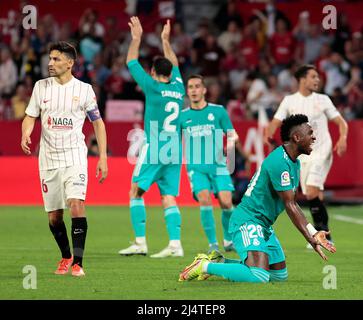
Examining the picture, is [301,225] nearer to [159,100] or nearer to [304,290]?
[304,290]

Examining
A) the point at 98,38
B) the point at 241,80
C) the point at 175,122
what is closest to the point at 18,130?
the point at 98,38

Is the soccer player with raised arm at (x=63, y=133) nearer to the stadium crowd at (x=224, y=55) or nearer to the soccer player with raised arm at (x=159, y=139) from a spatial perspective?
the soccer player with raised arm at (x=159, y=139)

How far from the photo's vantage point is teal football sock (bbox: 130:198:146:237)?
13.5 metres

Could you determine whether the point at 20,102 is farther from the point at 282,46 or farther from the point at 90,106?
the point at 90,106

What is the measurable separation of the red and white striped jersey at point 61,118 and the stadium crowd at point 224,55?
11.3m

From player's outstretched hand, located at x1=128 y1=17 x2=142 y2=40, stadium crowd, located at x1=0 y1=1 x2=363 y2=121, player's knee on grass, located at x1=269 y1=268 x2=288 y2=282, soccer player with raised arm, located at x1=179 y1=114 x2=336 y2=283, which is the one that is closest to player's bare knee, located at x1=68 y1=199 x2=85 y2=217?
soccer player with raised arm, located at x1=179 y1=114 x2=336 y2=283

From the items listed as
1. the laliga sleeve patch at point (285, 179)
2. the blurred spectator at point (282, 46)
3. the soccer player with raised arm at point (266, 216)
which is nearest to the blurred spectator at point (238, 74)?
the blurred spectator at point (282, 46)

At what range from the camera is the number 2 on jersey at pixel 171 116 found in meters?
13.8

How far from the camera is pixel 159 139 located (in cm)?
1374

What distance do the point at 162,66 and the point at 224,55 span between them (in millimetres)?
11561

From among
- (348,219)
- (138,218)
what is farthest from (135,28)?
(348,219)

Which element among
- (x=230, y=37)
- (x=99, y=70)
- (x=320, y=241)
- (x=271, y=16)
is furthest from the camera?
(x=271, y=16)

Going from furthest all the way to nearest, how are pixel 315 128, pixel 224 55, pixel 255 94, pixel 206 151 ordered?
pixel 224 55 < pixel 255 94 < pixel 315 128 < pixel 206 151

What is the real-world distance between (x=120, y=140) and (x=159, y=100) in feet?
26.9
